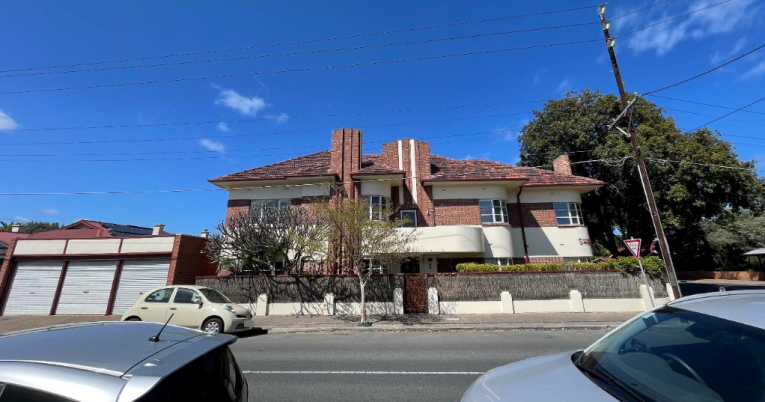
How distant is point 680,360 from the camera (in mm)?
2287

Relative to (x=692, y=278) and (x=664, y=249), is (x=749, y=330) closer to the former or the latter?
(x=664, y=249)

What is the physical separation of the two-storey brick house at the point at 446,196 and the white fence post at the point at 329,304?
5.15m

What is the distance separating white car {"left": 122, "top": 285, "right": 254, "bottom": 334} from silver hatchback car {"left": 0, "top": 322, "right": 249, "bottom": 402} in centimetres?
869

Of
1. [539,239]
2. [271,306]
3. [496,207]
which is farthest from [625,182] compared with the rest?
[271,306]

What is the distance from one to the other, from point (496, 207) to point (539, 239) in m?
3.64

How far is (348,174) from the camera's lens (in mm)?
20391

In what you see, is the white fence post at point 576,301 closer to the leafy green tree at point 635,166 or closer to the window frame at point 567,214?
the window frame at point 567,214

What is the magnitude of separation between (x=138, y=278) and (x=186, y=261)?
244 centimetres

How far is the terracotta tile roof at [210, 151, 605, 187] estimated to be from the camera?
2034cm

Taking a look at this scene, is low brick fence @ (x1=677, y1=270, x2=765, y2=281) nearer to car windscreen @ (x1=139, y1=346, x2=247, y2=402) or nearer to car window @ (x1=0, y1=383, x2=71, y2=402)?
car windscreen @ (x1=139, y1=346, x2=247, y2=402)

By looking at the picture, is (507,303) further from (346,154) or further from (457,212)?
(346,154)

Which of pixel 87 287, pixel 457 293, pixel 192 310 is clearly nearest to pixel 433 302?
Answer: pixel 457 293

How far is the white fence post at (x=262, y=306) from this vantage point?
14.7m

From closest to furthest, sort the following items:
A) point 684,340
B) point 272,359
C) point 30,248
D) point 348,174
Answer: point 684,340, point 272,359, point 30,248, point 348,174
